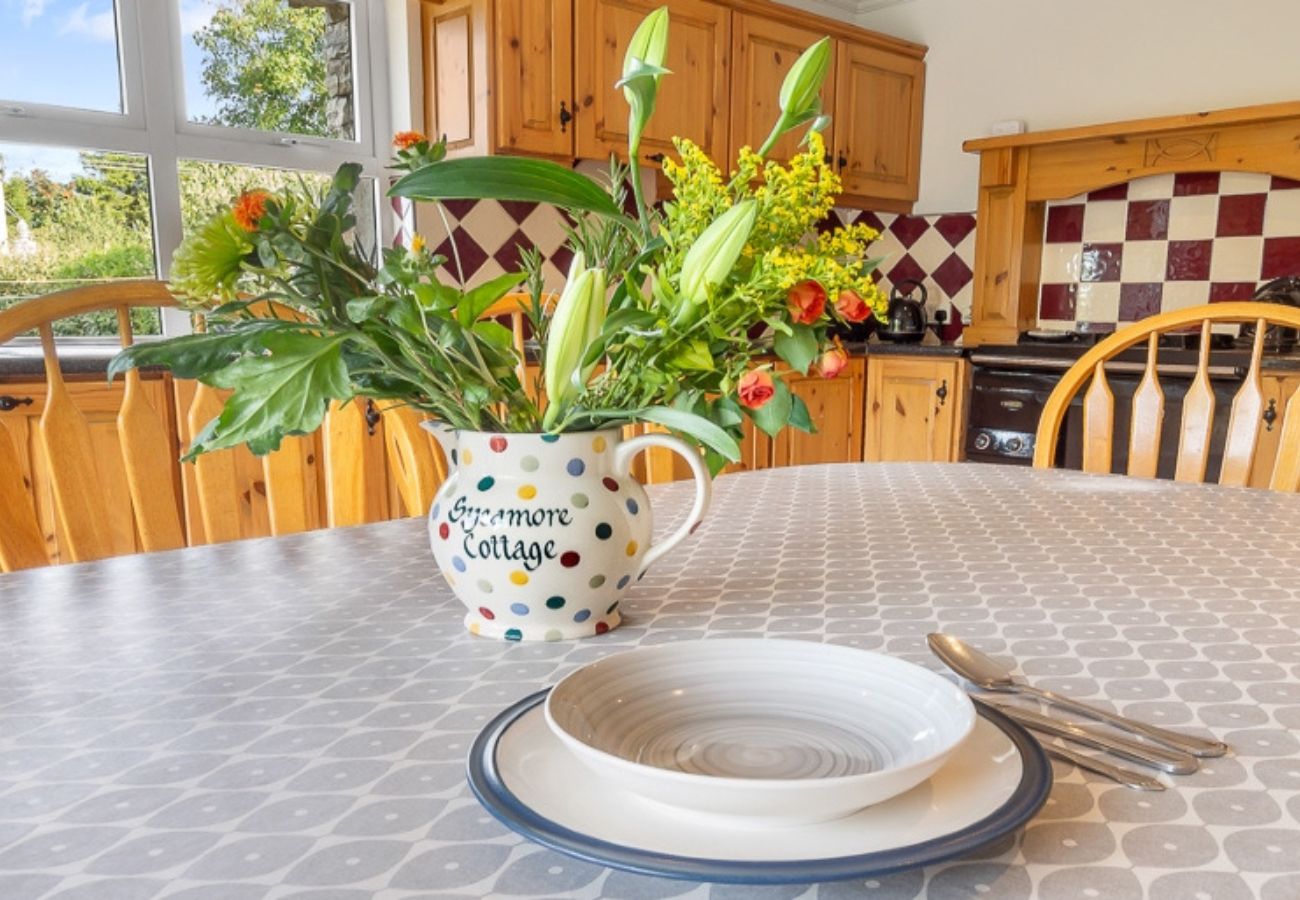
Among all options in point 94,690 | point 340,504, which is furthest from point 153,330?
point 94,690

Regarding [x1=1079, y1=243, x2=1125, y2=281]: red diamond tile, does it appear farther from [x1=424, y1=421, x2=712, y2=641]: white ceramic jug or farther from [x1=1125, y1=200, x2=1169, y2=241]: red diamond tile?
[x1=424, y1=421, x2=712, y2=641]: white ceramic jug

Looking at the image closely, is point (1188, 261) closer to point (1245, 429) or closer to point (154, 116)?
point (1245, 429)

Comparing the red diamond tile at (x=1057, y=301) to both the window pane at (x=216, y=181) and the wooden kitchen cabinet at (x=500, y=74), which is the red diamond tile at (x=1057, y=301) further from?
the window pane at (x=216, y=181)

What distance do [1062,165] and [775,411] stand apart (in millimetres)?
3117

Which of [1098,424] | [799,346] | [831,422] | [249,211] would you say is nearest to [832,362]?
[799,346]

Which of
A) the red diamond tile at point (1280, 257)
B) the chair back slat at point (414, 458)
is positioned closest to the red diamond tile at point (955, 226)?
the red diamond tile at point (1280, 257)

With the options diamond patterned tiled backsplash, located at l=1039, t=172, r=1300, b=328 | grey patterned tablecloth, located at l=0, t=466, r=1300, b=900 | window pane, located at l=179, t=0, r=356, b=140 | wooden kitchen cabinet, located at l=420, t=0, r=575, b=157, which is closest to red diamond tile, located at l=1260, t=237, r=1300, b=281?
diamond patterned tiled backsplash, located at l=1039, t=172, r=1300, b=328

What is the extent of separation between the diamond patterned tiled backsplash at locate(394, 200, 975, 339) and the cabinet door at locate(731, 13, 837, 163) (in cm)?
69

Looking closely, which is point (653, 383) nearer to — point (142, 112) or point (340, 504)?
point (340, 504)

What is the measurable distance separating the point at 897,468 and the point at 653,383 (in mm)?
854

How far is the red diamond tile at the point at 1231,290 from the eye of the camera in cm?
315

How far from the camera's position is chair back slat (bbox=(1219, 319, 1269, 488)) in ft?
4.75

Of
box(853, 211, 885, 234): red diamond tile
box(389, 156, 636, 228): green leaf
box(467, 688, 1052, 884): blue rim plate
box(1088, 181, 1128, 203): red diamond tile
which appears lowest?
box(467, 688, 1052, 884): blue rim plate

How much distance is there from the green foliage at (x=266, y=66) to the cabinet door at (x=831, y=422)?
5.70 ft
